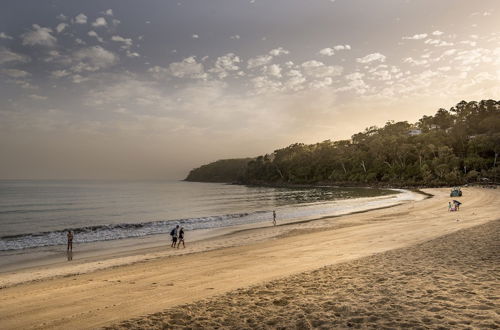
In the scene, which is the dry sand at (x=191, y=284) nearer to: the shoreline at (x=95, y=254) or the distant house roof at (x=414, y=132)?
the shoreline at (x=95, y=254)

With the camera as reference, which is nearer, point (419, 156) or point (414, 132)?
point (419, 156)

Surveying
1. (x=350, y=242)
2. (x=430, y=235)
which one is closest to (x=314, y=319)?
(x=350, y=242)

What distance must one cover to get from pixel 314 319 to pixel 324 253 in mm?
10046

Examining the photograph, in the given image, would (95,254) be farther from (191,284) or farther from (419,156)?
(419,156)

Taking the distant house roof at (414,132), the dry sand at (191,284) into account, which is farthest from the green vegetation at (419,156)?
the dry sand at (191,284)

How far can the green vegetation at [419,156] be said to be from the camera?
101 m

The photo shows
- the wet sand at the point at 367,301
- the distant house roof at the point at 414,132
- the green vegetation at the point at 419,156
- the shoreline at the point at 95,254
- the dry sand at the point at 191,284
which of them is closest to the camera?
the wet sand at the point at 367,301

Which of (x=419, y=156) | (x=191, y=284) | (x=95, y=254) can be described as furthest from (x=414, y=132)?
(x=191, y=284)

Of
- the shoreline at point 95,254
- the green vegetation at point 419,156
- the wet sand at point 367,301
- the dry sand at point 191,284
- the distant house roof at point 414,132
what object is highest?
the distant house roof at point 414,132

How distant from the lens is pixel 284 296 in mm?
10148

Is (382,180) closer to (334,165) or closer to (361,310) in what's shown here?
(334,165)

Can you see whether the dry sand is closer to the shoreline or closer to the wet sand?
the wet sand

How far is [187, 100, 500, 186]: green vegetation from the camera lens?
10081cm

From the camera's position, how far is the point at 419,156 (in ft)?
390
